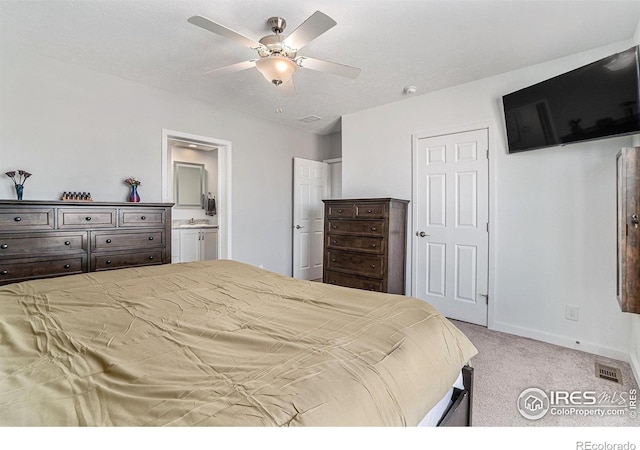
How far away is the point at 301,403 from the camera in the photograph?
685 mm

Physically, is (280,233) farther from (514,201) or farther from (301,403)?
(301,403)

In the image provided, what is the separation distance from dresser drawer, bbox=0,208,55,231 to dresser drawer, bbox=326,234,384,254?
2716 mm

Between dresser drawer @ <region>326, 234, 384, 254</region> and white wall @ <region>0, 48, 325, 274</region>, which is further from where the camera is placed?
dresser drawer @ <region>326, 234, 384, 254</region>

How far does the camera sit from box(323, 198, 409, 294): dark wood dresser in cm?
333

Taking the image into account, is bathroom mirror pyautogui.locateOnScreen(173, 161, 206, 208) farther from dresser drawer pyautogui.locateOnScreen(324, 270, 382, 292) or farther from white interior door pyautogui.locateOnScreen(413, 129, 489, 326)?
white interior door pyautogui.locateOnScreen(413, 129, 489, 326)

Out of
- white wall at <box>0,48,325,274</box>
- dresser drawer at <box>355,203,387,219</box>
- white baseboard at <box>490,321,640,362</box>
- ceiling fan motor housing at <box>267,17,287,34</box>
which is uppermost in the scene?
ceiling fan motor housing at <box>267,17,287,34</box>

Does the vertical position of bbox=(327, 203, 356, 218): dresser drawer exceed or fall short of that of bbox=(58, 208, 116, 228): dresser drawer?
it exceeds it

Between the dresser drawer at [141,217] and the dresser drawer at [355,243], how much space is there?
1928 millimetres

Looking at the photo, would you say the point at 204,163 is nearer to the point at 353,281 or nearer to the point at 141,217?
the point at 141,217

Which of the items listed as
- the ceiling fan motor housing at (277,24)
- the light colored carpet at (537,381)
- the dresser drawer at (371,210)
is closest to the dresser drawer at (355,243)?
the dresser drawer at (371,210)

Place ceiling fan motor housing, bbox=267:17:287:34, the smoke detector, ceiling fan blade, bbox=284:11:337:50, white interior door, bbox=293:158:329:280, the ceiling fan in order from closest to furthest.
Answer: ceiling fan blade, bbox=284:11:337:50
the ceiling fan
ceiling fan motor housing, bbox=267:17:287:34
the smoke detector
white interior door, bbox=293:158:329:280

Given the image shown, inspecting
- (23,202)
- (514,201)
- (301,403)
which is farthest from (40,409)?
(514,201)

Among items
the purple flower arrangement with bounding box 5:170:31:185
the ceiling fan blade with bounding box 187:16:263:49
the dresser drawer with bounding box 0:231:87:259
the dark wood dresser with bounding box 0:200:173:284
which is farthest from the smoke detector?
the purple flower arrangement with bounding box 5:170:31:185
